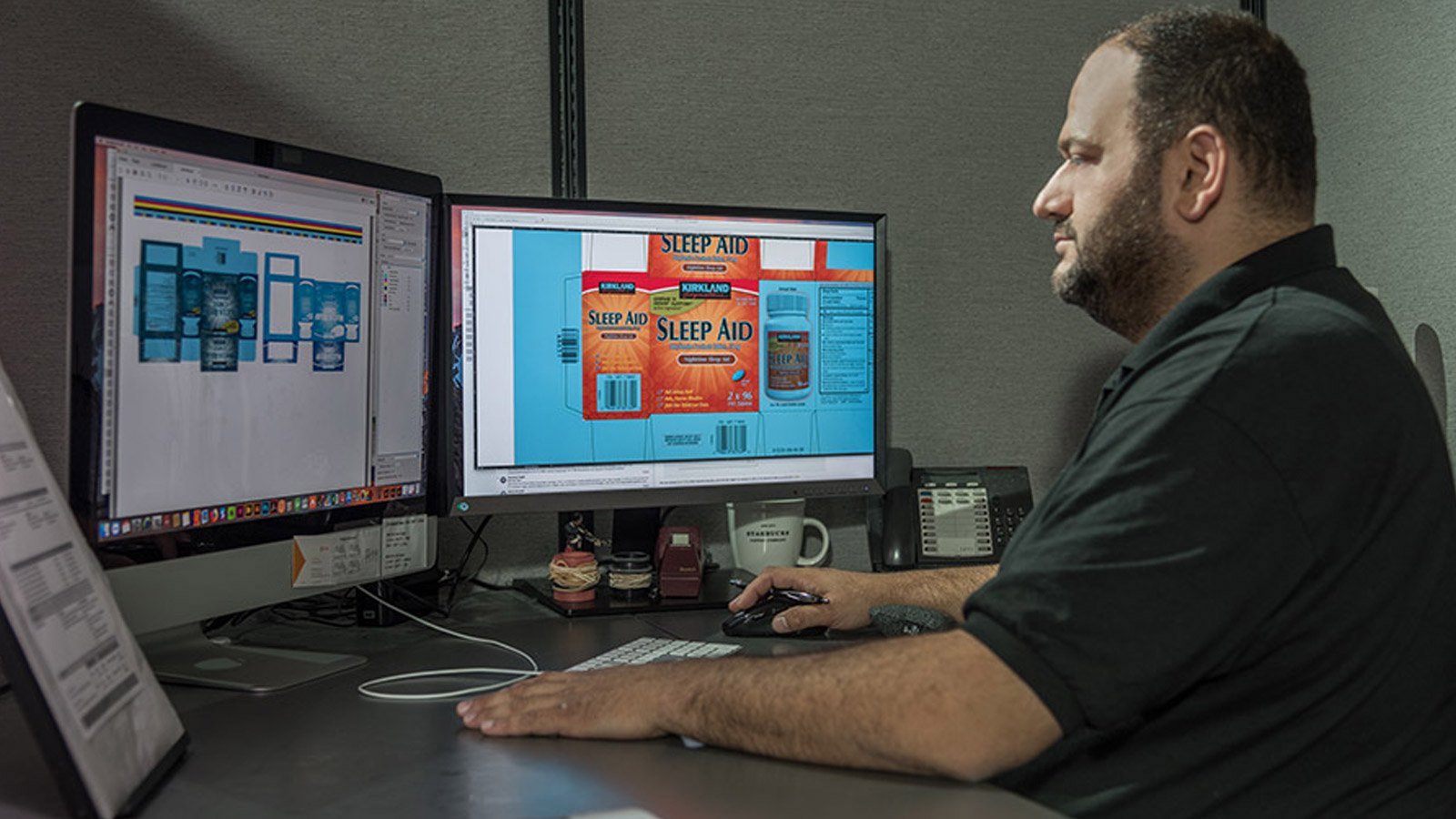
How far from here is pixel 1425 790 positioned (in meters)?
0.83

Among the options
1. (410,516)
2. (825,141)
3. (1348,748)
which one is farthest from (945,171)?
(1348,748)

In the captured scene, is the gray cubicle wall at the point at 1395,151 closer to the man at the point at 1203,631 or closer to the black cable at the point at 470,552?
the man at the point at 1203,631

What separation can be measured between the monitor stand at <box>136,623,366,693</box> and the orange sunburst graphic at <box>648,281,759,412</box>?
20.5 inches

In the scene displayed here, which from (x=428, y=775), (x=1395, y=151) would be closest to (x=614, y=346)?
(x=428, y=775)

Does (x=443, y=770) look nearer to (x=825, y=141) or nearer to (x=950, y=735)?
(x=950, y=735)

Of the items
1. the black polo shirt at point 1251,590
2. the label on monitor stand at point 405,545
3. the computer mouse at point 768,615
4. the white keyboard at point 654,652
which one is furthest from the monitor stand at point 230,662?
the black polo shirt at point 1251,590

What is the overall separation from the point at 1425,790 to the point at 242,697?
3.12 feet

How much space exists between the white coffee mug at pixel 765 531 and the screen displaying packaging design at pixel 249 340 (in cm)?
46

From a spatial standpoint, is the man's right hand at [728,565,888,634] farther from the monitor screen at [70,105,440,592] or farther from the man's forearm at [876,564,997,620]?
the monitor screen at [70,105,440,592]

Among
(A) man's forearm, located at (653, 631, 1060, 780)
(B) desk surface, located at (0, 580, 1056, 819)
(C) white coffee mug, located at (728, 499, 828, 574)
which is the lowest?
(B) desk surface, located at (0, 580, 1056, 819)

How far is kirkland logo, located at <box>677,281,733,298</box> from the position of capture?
4.82 ft

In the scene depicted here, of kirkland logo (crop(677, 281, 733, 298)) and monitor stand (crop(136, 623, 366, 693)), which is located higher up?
kirkland logo (crop(677, 281, 733, 298))

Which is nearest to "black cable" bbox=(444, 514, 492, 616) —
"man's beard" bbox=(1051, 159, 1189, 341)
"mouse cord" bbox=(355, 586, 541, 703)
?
"mouse cord" bbox=(355, 586, 541, 703)

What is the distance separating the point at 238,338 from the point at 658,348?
1.79 ft
